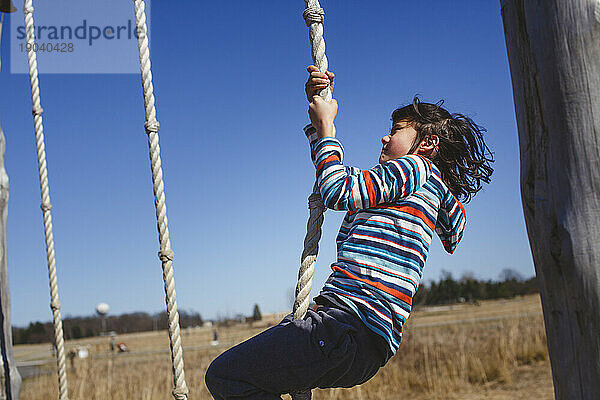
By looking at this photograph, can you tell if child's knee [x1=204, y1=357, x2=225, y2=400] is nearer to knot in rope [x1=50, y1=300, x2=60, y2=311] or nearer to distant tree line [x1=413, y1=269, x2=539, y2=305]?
knot in rope [x1=50, y1=300, x2=60, y2=311]

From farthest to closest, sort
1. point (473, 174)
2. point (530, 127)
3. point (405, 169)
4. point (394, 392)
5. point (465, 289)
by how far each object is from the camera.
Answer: point (465, 289) → point (394, 392) → point (473, 174) → point (405, 169) → point (530, 127)

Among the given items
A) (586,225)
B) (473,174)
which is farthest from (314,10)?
(586,225)

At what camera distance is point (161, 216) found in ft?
6.36

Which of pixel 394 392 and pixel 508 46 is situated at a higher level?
pixel 508 46

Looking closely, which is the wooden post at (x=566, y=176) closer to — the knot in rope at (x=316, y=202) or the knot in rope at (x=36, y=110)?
the knot in rope at (x=316, y=202)

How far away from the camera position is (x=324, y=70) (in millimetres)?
1726

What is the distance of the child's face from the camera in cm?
182

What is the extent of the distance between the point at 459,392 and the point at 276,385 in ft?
21.7

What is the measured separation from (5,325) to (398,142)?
6.57 ft

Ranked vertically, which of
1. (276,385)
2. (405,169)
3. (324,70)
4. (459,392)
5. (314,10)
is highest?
(314,10)

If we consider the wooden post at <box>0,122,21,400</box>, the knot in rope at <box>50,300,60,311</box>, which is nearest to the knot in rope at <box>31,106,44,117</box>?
the wooden post at <box>0,122,21,400</box>

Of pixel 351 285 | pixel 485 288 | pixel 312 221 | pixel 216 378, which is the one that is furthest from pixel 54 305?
pixel 485 288

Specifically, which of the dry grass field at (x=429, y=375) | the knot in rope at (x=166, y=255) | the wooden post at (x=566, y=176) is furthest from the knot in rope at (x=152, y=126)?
the dry grass field at (x=429, y=375)

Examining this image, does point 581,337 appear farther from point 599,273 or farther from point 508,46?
point 508,46
